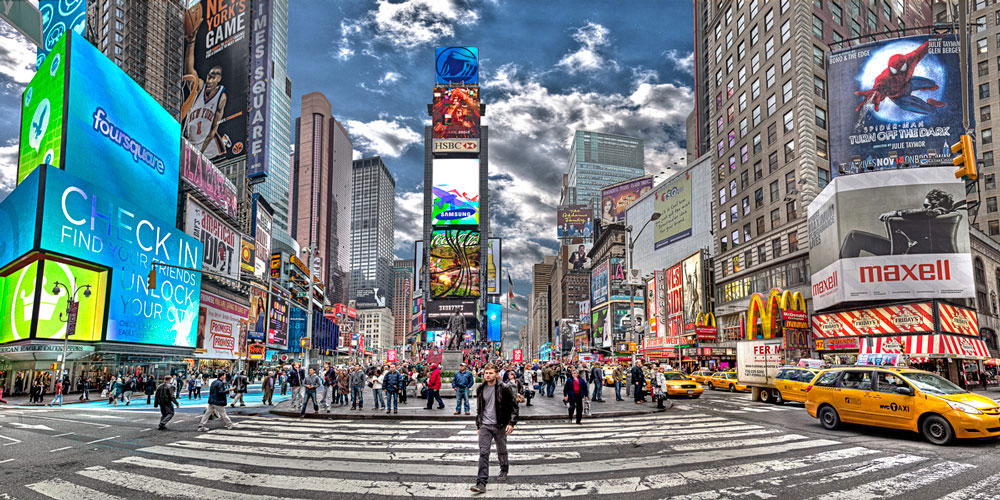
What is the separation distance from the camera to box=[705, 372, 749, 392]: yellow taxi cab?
34853 mm

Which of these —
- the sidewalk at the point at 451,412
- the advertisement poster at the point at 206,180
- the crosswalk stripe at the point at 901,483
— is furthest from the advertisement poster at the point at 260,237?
the crosswalk stripe at the point at 901,483

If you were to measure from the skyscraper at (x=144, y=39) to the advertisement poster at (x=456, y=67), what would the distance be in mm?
47239

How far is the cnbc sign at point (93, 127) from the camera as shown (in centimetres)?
4188

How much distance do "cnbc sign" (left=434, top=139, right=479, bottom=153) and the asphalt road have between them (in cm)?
9431

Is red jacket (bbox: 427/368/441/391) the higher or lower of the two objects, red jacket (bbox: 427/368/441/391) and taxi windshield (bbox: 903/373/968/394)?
the lower

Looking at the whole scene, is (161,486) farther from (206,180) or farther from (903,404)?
(206,180)

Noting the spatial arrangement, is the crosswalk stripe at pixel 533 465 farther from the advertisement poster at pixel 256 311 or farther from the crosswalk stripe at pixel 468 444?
the advertisement poster at pixel 256 311

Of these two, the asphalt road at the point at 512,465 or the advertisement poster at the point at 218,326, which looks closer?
the asphalt road at the point at 512,465

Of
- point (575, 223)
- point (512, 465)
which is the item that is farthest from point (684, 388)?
point (575, 223)

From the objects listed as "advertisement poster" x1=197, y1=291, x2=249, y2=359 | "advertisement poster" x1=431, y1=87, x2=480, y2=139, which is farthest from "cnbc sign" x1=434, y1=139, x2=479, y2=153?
"advertisement poster" x1=197, y1=291, x2=249, y2=359

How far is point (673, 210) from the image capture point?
96625 mm

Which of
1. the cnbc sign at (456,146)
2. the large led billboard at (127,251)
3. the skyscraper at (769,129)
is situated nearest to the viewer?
the large led billboard at (127,251)

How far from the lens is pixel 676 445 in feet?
41.1

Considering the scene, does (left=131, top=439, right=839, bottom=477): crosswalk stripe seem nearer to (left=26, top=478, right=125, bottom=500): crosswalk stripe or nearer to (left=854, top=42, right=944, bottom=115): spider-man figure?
(left=26, top=478, right=125, bottom=500): crosswalk stripe
